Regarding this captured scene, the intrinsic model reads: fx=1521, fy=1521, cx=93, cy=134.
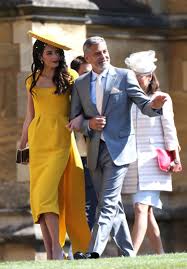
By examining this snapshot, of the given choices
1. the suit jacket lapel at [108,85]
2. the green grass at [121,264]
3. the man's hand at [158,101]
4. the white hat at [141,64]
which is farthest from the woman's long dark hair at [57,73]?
the green grass at [121,264]

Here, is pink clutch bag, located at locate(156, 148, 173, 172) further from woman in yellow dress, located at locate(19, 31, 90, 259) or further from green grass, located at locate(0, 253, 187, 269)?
green grass, located at locate(0, 253, 187, 269)

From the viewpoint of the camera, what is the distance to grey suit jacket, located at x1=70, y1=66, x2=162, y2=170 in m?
11.0

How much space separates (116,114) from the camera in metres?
11.0

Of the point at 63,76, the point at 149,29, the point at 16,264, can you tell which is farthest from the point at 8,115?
the point at 16,264

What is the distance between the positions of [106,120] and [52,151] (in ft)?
1.84

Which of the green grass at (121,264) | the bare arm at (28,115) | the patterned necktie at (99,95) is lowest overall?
the green grass at (121,264)

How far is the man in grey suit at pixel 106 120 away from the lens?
10969 millimetres

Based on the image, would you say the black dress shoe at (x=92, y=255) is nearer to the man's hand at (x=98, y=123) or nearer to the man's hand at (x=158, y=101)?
the man's hand at (x=98, y=123)

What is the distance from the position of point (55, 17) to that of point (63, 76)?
2.76m

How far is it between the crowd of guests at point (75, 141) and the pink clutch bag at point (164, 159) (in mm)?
594

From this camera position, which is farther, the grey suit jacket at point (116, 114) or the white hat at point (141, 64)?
the white hat at point (141, 64)

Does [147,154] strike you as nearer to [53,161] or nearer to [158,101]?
[53,161]

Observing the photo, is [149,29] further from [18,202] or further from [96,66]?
[96,66]

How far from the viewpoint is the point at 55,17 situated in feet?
46.1
